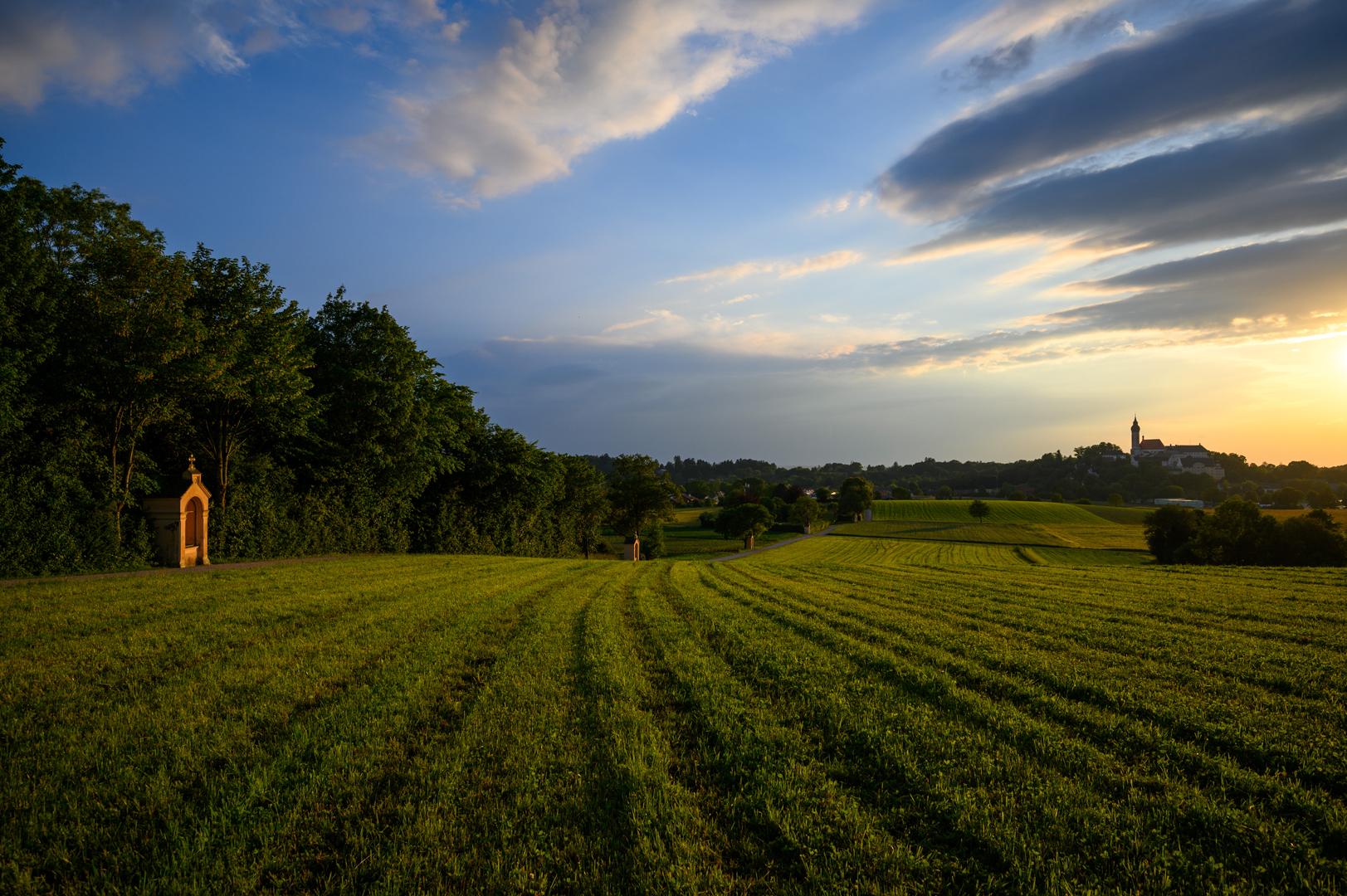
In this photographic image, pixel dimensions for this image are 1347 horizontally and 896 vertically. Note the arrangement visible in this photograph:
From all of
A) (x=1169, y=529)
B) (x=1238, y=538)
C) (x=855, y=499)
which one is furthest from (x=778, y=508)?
(x=1238, y=538)

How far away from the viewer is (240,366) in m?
20.0

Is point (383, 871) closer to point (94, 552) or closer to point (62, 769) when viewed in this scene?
point (62, 769)

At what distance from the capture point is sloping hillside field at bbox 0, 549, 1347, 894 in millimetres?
3643

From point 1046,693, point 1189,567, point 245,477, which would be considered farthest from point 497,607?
point 1189,567

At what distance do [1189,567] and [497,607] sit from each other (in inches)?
1058

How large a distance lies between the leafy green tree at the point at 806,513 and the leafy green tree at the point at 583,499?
47259mm

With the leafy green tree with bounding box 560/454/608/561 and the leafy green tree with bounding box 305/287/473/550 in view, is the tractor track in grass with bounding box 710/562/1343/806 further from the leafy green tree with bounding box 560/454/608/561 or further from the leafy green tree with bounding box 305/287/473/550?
the leafy green tree with bounding box 560/454/608/561

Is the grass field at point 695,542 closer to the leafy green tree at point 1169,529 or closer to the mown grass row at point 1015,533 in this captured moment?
the mown grass row at point 1015,533

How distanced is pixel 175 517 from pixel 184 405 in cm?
447

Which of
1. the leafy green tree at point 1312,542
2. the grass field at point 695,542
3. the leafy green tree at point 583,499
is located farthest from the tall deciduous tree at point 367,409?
the leafy green tree at point 1312,542

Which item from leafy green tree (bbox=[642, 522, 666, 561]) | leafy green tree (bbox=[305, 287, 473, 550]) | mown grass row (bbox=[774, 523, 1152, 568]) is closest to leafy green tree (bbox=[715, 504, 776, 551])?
mown grass row (bbox=[774, 523, 1152, 568])

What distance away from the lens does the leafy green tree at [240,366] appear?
19.6 meters

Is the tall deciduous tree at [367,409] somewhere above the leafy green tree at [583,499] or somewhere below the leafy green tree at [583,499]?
above

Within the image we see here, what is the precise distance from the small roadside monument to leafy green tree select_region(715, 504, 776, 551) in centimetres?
5700
